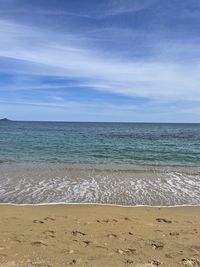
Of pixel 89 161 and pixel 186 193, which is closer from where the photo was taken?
pixel 186 193

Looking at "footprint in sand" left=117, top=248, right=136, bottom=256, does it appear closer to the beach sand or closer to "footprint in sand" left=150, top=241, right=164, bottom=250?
the beach sand

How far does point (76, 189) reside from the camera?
40.2ft

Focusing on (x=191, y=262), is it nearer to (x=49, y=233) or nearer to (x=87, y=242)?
(x=87, y=242)

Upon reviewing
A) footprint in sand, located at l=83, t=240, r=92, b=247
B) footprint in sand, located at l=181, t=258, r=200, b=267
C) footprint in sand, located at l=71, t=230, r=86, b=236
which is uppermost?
footprint in sand, located at l=181, t=258, r=200, b=267

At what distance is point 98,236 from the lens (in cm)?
682

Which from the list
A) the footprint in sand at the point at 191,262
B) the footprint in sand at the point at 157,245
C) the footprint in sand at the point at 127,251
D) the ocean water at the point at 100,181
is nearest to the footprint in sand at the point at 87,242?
the footprint in sand at the point at 127,251

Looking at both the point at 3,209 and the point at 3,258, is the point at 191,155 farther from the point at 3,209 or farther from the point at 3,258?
the point at 3,258

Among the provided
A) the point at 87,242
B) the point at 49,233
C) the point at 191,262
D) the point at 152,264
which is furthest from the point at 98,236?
the point at 191,262

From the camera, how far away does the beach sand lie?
18.4 ft

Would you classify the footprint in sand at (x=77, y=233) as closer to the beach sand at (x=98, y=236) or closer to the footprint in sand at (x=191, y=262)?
the beach sand at (x=98, y=236)

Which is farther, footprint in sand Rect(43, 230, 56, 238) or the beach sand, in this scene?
footprint in sand Rect(43, 230, 56, 238)

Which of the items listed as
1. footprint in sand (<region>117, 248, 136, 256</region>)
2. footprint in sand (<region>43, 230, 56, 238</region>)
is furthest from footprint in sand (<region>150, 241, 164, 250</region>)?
footprint in sand (<region>43, 230, 56, 238</region>)

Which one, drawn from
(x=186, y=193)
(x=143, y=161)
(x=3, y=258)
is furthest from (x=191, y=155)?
(x=3, y=258)

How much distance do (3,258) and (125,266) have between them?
189 centimetres
